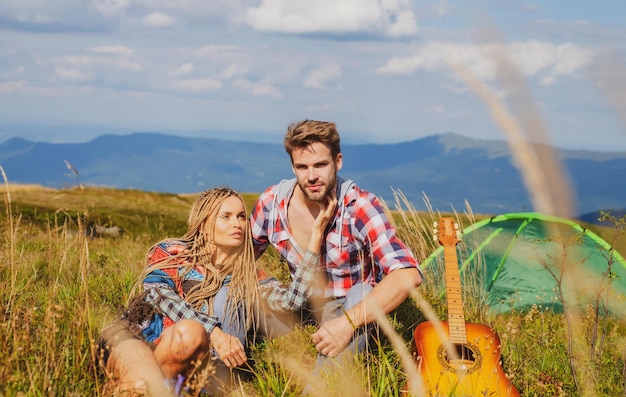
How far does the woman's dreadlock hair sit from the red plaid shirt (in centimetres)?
39

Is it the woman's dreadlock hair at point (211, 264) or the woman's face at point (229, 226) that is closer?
the woman's dreadlock hair at point (211, 264)

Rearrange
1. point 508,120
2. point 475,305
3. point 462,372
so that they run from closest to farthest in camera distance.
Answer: point 508,120, point 462,372, point 475,305

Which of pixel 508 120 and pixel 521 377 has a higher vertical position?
pixel 508 120

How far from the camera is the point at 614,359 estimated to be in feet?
16.8

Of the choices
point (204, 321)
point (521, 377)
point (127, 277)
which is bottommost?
point (521, 377)

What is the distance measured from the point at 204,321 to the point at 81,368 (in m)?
0.84

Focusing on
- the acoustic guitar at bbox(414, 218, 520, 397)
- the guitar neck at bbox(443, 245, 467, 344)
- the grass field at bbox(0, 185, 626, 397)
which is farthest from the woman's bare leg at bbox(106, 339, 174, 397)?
the guitar neck at bbox(443, 245, 467, 344)

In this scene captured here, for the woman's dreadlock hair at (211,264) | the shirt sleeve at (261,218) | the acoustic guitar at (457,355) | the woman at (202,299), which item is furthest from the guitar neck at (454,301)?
the shirt sleeve at (261,218)

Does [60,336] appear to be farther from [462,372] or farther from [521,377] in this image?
[521,377]

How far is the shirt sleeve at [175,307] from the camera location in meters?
4.20

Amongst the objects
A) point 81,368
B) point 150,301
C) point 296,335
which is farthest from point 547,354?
point 81,368

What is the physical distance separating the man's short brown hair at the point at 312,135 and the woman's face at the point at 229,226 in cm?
59

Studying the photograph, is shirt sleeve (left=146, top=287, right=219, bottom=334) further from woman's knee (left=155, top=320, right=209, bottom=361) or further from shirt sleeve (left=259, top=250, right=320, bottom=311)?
shirt sleeve (left=259, top=250, right=320, bottom=311)

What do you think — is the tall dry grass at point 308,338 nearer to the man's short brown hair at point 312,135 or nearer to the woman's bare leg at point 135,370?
the woman's bare leg at point 135,370
